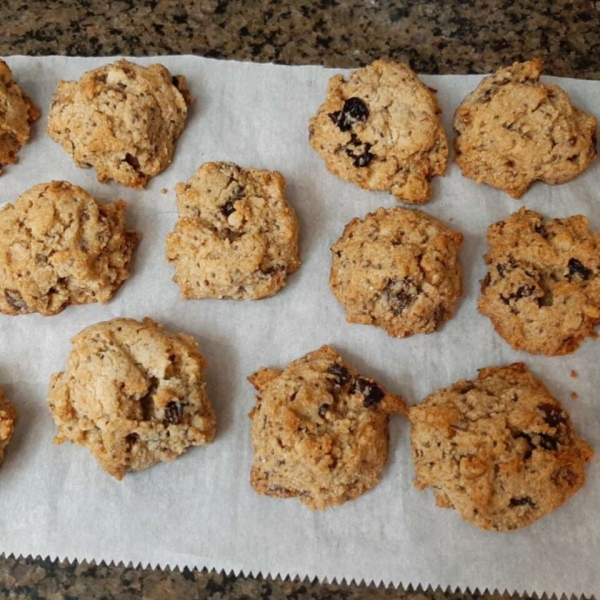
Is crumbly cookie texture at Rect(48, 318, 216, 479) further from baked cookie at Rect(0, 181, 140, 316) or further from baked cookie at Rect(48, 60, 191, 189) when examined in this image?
baked cookie at Rect(48, 60, 191, 189)

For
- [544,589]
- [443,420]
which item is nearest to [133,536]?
[443,420]

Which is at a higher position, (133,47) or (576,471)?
(133,47)

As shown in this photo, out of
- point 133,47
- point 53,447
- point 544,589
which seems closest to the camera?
point 544,589

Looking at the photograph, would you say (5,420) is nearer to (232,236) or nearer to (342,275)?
(232,236)

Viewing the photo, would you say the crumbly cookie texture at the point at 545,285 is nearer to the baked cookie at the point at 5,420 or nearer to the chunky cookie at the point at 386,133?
the chunky cookie at the point at 386,133

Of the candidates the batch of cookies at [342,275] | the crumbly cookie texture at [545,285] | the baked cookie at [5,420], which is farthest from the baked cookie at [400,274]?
the baked cookie at [5,420]

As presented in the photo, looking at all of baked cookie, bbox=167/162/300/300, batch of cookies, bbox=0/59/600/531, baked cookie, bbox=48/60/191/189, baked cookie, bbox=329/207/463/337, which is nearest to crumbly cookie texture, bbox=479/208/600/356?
batch of cookies, bbox=0/59/600/531

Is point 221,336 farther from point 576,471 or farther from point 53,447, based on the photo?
point 576,471
